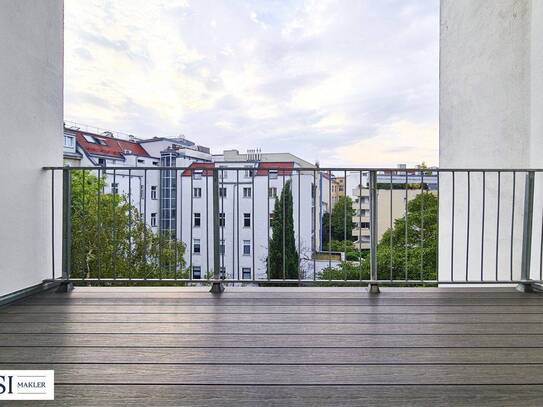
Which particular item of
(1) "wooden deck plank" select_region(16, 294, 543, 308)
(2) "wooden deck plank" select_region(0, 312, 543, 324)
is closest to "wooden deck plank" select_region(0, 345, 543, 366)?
(2) "wooden deck plank" select_region(0, 312, 543, 324)

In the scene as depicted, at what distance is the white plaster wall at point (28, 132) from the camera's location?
2504mm

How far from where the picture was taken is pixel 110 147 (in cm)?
1877

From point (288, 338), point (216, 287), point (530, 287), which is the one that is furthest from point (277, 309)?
point (530, 287)

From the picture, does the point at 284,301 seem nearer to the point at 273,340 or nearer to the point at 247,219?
the point at 273,340

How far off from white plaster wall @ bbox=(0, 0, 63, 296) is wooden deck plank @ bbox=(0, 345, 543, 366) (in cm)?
112

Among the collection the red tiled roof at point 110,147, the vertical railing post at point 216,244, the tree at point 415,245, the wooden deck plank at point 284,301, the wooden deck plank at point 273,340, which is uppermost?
the red tiled roof at point 110,147

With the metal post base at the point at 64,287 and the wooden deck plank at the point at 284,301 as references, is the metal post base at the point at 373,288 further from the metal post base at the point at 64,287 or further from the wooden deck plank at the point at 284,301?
the metal post base at the point at 64,287

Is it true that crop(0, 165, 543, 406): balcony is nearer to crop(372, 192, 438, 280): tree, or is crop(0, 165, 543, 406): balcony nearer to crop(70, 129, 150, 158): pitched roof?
crop(372, 192, 438, 280): tree

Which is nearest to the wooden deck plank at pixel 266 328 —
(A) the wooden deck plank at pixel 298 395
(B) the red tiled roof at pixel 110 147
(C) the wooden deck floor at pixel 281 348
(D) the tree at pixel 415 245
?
(C) the wooden deck floor at pixel 281 348

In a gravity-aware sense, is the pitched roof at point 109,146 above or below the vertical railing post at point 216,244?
above

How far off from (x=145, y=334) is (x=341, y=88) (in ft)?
37.4

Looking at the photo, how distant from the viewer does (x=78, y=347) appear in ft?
5.90

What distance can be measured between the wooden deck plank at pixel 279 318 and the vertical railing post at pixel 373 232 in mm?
614

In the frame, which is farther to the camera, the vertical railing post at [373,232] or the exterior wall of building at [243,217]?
the exterior wall of building at [243,217]
